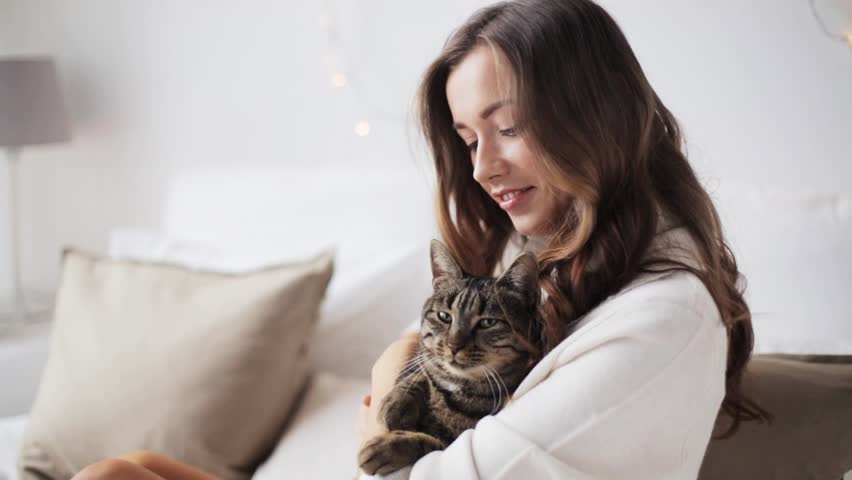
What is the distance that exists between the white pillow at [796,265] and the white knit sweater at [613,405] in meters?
0.43

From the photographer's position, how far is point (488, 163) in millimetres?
1168

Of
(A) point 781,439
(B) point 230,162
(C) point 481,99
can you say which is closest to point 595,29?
(C) point 481,99

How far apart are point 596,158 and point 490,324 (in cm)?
25

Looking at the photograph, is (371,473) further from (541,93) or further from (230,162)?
(230,162)

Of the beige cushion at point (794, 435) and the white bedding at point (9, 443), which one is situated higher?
the beige cushion at point (794, 435)

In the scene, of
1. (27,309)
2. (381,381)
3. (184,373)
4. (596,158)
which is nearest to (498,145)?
(596,158)

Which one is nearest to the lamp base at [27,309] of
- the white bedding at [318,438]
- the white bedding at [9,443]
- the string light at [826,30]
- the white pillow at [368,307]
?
the white bedding at [9,443]

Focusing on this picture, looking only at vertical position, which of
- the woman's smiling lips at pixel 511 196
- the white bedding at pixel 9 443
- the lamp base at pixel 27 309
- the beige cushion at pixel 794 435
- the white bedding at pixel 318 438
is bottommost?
the lamp base at pixel 27 309

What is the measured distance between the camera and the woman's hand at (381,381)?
117cm

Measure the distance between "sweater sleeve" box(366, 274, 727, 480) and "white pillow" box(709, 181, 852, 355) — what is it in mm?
441

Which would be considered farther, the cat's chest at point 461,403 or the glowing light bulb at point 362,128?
the glowing light bulb at point 362,128

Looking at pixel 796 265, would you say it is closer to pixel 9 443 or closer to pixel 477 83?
pixel 477 83

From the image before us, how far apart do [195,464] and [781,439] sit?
112 cm

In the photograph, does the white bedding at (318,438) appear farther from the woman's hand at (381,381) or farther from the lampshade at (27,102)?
the lampshade at (27,102)
